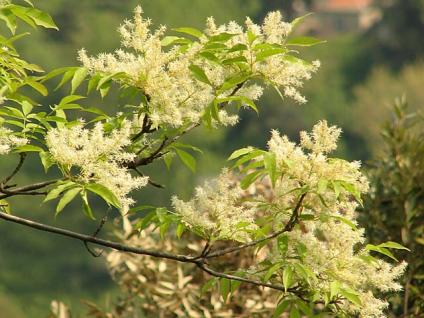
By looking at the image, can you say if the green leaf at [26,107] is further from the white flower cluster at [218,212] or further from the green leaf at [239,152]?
the green leaf at [239,152]

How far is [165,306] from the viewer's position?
746cm

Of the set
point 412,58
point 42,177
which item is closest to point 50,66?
point 42,177

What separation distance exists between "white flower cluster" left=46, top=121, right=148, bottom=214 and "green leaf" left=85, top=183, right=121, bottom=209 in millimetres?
73

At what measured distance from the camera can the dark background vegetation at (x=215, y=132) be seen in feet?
167

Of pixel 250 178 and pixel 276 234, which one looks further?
pixel 276 234

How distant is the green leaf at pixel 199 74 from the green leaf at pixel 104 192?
60 centimetres

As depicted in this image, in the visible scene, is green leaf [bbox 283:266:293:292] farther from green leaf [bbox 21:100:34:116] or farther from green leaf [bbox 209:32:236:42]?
green leaf [bbox 21:100:34:116]

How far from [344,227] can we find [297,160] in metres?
0.40

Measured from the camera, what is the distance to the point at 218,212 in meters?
4.35

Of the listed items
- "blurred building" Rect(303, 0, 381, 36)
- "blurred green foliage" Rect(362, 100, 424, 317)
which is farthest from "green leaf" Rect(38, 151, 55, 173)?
"blurred building" Rect(303, 0, 381, 36)

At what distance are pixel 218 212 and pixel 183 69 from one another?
606mm

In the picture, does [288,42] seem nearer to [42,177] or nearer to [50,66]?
[42,177]

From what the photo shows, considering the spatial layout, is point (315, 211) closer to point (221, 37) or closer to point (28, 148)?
point (221, 37)

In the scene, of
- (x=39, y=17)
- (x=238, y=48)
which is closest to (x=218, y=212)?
(x=238, y=48)
